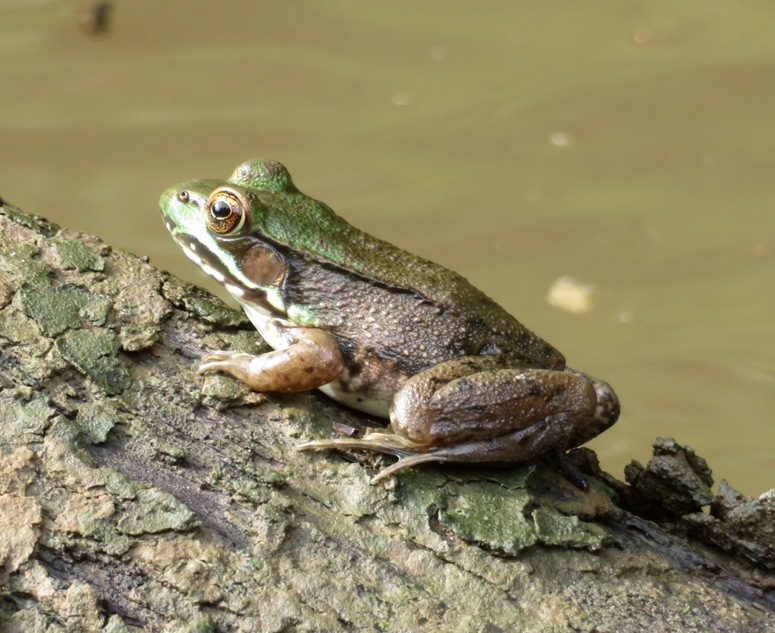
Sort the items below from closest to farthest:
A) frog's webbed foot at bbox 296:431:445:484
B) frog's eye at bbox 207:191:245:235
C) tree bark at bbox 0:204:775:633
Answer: tree bark at bbox 0:204:775:633, frog's webbed foot at bbox 296:431:445:484, frog's eye at bbox 207:191:245:235

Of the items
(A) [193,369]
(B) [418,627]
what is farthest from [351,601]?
(A) [193,369]

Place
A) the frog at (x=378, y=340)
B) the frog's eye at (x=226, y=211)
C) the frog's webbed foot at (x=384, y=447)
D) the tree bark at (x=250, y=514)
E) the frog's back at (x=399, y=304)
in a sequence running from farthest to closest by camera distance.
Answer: the frog's eye at (x=226, y=211)
the frog's back at (x=399, y=304)
the frog at (x=378, y=340)
the frog's webbed foot at (x=384, y=447)
the tree bark at (x=250, y=514)

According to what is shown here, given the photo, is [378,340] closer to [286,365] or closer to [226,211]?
[286,365]

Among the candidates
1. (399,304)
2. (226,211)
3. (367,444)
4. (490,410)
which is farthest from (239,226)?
(490,410)

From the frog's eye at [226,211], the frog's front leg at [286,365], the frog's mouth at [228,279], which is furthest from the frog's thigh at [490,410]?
the frog's eye at [226,211]

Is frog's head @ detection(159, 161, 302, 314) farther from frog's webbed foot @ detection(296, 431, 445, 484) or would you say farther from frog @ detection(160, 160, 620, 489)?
frog's webbed foot @ detection(296, 431, 445, 484)

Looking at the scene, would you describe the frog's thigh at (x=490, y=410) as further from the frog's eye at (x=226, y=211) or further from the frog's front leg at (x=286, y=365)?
the frog's eye at (x=226, y=211)

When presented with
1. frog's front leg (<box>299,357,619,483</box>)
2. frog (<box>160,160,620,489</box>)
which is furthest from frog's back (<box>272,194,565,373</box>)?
frog's front leg (<box>299,357,619,483</box>)
